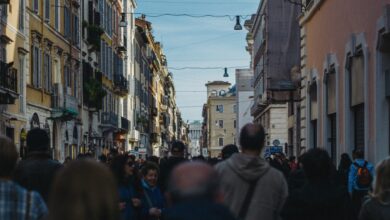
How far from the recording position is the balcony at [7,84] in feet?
83.2

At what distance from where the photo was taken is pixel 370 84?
1811 centimetres

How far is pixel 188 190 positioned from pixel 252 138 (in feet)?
9.51

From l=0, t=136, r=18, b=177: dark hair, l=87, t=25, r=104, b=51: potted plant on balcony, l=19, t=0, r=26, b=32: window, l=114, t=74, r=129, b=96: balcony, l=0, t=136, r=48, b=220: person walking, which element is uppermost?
l=87, t=25, r=104, b=51: potted plant on balcony

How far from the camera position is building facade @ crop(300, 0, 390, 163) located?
56.6ft

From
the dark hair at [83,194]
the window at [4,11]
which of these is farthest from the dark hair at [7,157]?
the window at [4,11]

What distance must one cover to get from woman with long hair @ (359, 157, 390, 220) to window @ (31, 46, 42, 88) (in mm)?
26856

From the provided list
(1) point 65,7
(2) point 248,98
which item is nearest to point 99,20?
(1) point 65,7

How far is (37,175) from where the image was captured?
24.8 ft

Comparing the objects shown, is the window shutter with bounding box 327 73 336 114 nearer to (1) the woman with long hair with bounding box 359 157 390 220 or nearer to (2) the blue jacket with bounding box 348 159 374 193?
(2) the blue jacket with bounding box 348 159 374 193

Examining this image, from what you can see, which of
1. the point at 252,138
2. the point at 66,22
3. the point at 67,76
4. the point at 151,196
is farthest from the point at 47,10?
the point at 252,138

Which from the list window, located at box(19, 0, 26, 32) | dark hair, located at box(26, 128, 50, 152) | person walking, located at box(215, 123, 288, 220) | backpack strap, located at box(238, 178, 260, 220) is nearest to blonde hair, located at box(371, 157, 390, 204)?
person walking, located at box(215, 123, 288, 220)

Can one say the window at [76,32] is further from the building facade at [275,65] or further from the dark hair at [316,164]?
the dark hair at [316,164]

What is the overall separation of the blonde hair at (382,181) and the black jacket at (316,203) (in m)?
0.66

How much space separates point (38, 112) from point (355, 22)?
16.2 m
